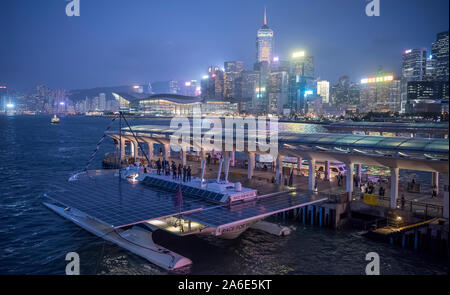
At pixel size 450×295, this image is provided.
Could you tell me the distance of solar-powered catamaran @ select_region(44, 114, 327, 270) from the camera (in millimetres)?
22109

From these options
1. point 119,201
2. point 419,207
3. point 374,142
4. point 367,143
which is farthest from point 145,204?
point 419,207

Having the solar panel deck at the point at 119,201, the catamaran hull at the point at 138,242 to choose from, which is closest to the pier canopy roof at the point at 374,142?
the solar panel deck at the point at 119,201

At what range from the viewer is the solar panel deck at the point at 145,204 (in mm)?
21938

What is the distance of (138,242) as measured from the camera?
80.4ft

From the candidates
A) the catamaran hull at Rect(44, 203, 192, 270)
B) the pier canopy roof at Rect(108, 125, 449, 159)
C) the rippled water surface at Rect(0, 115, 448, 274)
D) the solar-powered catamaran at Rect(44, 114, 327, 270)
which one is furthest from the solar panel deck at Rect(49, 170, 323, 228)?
the pier canopy roof at Rect(108, 125, 449, 159)

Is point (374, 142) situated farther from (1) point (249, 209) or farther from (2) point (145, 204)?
(2) point (145, 204)

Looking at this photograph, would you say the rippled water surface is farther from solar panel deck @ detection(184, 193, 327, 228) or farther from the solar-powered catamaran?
solar panel deck @ detection(184, 193, 327, 228)

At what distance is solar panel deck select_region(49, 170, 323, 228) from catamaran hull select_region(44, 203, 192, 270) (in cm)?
216

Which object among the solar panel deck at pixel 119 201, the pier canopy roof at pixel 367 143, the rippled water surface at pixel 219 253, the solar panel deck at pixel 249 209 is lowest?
the rippled water surface at pixel 219 253

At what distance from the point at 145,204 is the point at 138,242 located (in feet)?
8.26

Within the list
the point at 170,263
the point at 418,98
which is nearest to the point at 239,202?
the point at 170,263

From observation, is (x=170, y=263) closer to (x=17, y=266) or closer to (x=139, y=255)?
(x=139, y=255)

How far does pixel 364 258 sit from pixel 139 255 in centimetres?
1459

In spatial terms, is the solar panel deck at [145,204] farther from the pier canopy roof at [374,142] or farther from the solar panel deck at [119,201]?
the pier canopy roof at [374,142]
